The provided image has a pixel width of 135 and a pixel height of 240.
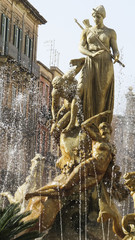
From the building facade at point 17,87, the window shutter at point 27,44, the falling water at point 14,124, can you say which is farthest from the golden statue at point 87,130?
the window shutter at point 27,44

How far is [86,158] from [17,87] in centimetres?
2828

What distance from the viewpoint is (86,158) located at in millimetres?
8844

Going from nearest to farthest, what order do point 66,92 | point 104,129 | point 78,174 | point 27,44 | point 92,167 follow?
point 78,174, point 92,167, point 104,129, point 66,92, point 27,44

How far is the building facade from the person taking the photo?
3328 cm

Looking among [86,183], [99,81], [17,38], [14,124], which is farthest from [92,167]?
[17,38]

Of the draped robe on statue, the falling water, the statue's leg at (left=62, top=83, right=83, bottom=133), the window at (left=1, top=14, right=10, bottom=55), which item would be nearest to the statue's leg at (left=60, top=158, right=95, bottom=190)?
the statue's leg at (left=62, top=83, right=83, bottom=133)

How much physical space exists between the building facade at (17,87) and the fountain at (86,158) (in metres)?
21.0

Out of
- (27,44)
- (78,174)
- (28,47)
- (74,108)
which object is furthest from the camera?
(28,47)

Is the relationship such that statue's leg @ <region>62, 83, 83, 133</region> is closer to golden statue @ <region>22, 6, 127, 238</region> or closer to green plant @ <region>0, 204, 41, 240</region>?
golden statue @ <region>22, 6, 127, 238</region>

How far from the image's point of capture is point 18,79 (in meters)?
36.8

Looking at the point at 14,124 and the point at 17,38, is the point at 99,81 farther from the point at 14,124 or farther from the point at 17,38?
the point at 17,38

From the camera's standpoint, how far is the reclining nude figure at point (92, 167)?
8.45 meters

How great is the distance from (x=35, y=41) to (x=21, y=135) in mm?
8186

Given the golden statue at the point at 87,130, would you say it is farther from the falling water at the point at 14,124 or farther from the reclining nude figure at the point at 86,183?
the falling water at the point at 14,124
